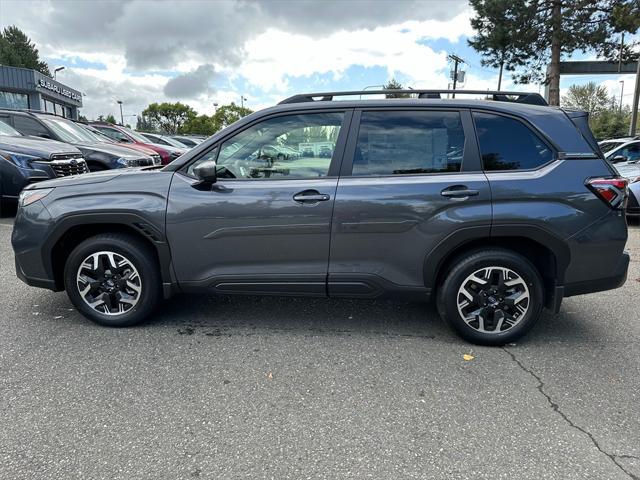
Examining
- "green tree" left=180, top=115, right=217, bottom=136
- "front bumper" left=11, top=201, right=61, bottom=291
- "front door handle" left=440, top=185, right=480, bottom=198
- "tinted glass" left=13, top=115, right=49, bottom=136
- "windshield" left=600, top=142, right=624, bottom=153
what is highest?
"green tree" left=180, top=115, right=217, bottom=136

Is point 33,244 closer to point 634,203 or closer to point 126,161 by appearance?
point 126,161

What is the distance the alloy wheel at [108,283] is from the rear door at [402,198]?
1585mm

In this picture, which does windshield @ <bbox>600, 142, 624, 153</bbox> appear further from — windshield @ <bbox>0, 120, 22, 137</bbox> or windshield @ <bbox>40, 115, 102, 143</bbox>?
windshield @ <bbox>0, 120, 22, 137</bbox>

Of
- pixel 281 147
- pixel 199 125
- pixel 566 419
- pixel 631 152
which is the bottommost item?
pixel 566 419

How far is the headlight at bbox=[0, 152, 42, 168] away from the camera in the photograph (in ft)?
25.9

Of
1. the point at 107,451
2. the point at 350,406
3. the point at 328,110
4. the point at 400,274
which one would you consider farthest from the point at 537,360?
the point at 107,451

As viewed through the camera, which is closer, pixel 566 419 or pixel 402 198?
pixel 566 419

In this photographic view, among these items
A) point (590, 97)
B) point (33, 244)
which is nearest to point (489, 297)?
point (33, 244)

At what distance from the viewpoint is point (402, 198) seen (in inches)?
136

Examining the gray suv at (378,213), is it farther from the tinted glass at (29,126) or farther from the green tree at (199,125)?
the green tree at (199,125)

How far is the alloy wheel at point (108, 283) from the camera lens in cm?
379

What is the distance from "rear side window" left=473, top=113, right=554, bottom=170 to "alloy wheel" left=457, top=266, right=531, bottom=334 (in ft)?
2.54

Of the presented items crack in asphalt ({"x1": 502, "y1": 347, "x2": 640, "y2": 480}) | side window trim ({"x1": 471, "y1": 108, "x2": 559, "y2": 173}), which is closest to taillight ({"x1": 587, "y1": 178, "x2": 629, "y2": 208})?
side window trim ({"x1": 471, "y1": 108, "x2": 559, "y2": 173})

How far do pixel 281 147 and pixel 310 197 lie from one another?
19.1 inches
